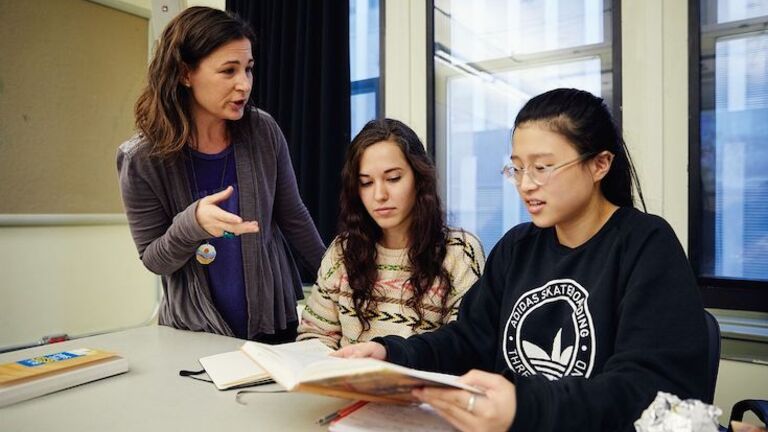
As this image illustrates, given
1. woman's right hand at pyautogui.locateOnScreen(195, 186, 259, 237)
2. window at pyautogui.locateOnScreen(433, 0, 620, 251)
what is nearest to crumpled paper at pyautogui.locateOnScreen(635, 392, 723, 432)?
woman's right hand at pyautogui.locateOnScreen(195, 186, 259, 237)

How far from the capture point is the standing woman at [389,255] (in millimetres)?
1366

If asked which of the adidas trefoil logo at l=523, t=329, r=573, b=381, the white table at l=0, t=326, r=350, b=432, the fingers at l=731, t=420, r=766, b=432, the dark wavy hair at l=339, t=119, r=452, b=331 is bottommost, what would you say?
the white table at l=0, t=326, r=350, b=432

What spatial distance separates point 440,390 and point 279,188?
42.2 inches

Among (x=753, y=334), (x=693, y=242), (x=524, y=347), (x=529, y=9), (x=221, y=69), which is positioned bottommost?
(x=753, y=334)

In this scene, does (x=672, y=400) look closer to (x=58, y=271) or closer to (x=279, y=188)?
(x=279, y=188)

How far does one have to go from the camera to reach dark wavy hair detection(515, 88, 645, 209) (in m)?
0.99

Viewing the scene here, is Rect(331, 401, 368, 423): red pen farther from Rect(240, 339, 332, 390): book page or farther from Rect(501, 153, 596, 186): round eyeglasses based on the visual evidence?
Rect(501, 153, 596, 186): round eyeglasses

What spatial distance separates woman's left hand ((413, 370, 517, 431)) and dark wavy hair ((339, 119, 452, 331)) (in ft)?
2.05

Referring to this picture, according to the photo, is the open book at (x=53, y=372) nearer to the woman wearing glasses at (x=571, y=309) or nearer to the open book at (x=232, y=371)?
the open book at (x=232, y=371)

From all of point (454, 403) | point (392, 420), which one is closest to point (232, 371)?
point (392, 420)

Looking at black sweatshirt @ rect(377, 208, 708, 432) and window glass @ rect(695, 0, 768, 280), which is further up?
window glass @ rect(695, 0, 768, 280)

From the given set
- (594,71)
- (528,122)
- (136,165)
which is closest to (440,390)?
(528,122)

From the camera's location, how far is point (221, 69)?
1.44 meters

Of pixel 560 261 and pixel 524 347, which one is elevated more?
pixel 560 261
